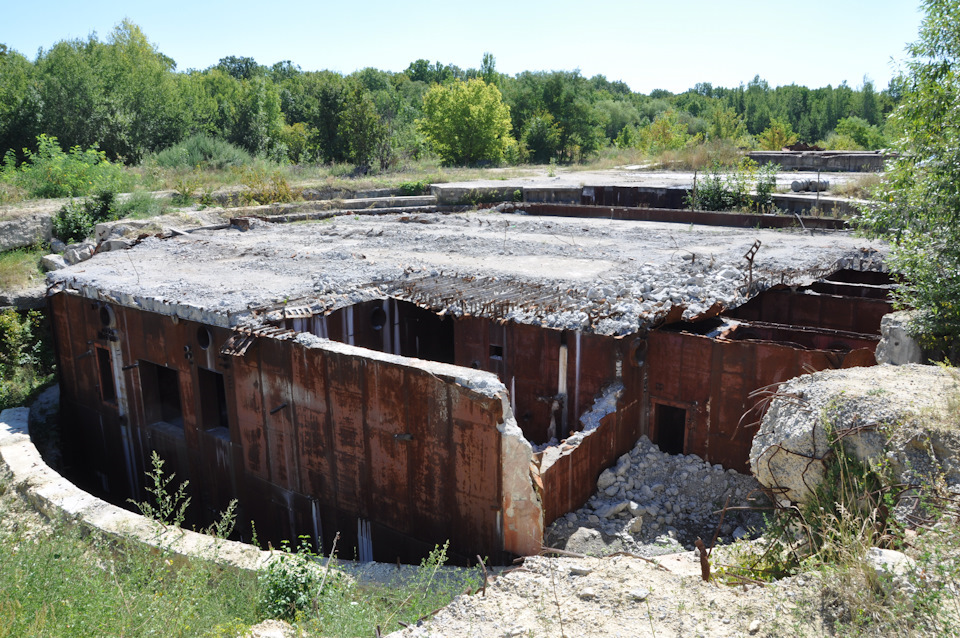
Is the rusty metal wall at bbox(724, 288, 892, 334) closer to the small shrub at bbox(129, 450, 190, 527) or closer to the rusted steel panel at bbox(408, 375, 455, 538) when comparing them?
the rusted steel panel at bbox(408, 375, 455, 538)

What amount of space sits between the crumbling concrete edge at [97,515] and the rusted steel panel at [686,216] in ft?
45.7

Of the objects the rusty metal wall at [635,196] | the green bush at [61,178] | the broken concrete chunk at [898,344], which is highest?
the green bush at [61,178]

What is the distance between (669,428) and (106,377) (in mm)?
9283

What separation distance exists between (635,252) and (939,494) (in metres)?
9.05

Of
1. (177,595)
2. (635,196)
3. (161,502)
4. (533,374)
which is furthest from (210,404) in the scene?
(635,196)

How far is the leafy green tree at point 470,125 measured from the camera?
1542 inches

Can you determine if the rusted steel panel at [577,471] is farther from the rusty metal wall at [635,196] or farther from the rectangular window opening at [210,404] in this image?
the rusty metal wall at [635,196]

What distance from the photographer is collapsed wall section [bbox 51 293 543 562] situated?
22.2 ft

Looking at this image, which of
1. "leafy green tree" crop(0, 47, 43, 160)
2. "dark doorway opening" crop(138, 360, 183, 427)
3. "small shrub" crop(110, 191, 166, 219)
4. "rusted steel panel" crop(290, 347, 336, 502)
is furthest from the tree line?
"dark doorway opening" crop(138, 360, 183, 427)

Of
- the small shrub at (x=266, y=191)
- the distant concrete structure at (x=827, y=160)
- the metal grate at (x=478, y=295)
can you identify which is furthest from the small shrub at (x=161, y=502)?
the distant concrete structure at (x=827, y=160)

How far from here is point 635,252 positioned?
12977 mm

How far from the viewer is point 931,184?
22.9 feet

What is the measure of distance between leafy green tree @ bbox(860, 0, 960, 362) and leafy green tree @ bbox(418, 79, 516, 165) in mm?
32034

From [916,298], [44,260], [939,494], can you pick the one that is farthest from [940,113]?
[44,260]
